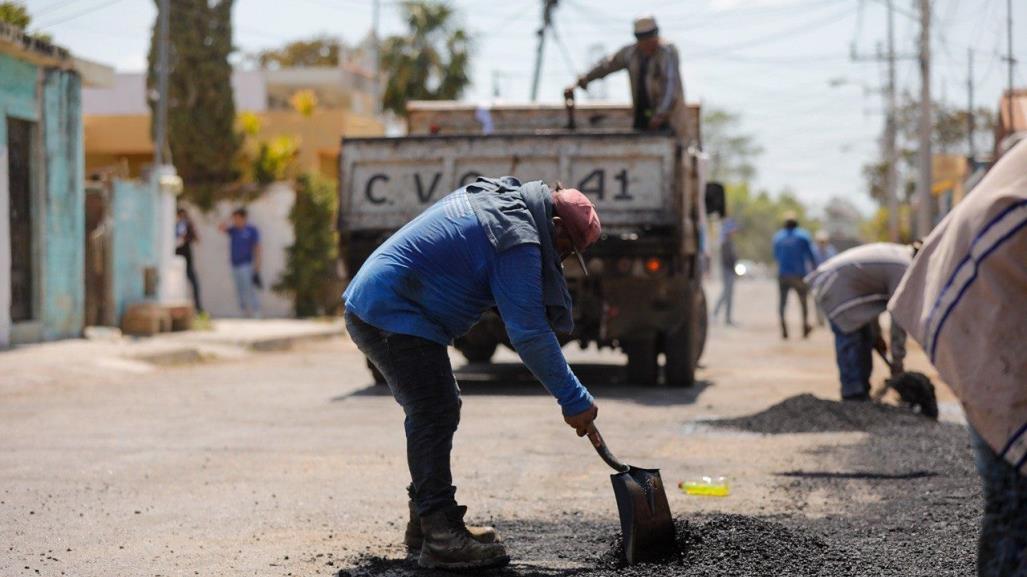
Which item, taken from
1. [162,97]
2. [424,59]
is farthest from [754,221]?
[162,97]

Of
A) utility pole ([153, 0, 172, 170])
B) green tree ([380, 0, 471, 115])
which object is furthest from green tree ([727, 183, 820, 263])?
utility pole ([153, 0, 172, 170])

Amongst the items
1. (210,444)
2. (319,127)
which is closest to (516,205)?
(210,444)

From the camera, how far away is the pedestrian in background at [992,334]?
340 cm

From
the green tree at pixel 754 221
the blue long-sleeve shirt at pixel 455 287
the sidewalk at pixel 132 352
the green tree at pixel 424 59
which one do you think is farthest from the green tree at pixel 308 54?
the green tree at pixel 754 221

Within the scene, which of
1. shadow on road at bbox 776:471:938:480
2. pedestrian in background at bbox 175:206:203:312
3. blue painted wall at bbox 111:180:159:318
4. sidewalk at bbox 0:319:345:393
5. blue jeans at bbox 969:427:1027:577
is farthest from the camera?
pedestrian in background at bbox 175:206:203:312

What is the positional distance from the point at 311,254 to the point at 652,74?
1415cm

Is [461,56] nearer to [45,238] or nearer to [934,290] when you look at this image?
[45,238]

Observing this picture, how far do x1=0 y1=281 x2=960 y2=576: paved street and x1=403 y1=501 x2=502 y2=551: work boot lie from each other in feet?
0.30

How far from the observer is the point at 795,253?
22.0m

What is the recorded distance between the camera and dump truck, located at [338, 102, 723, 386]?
12.7m

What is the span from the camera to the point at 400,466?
27.6 feet

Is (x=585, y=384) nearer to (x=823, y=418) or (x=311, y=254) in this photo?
(x=823, y=418)

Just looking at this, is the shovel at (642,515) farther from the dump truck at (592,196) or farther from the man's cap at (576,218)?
the dump truck at (592,196)

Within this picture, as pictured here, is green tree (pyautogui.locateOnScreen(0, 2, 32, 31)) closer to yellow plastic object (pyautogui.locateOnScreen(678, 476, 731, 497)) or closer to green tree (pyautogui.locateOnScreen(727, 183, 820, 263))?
yellow plastic object (pyautogui.locateOnScreen(678, 476, 731, 497))
